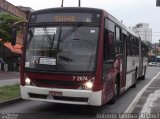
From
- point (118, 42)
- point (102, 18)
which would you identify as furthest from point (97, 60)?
point (118, 42)

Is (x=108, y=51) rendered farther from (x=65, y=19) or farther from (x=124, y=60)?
(x=124, y=60)

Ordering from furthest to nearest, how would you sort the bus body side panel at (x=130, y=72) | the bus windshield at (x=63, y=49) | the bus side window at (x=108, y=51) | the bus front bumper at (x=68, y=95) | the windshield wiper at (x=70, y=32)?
1. the bus body side panel at (x=130, y=72)
2. the bus side window at (x=108, y=51)
3. the windshield wiper at (x=70, y=32)
4. the bus windshield at (x=63, y=49)
5. the bus front bumper at (x=68, y=95)

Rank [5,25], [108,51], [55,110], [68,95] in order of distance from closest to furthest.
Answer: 1. [68,95]
2. [108,51]
3. [55,110]
4. [5,25]

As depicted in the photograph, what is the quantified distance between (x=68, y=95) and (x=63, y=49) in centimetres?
125

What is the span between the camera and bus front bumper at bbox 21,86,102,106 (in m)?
10.7

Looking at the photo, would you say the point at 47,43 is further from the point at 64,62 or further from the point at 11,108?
the point at 11,108

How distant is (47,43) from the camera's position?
446 inches

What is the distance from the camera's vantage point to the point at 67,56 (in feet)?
36.1

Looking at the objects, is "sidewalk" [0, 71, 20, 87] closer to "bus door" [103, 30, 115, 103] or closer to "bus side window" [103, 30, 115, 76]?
"bus door" [103, 30, 115, 103]

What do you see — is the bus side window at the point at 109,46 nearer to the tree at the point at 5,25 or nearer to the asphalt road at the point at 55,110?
the asphalt road at the point at 55,110

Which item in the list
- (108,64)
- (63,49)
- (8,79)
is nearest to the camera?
(63,49)

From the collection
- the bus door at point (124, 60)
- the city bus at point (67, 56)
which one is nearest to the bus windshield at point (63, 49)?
the city bus at point (67, 56)

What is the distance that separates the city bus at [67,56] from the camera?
1083 centimetres

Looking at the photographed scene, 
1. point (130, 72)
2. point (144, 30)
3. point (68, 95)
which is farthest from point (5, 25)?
point (144, 30)
